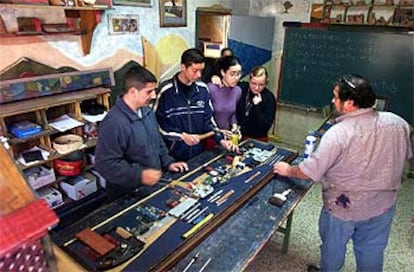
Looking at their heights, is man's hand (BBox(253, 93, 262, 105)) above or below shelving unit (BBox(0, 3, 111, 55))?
below

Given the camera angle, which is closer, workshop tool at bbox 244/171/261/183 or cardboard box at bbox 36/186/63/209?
workshop tool at bbox 244/171/261/183

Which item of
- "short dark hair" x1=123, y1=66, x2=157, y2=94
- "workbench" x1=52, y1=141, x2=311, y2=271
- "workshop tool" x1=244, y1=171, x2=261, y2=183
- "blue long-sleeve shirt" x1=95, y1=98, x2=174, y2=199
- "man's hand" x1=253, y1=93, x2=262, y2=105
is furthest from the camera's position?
"man's hand" x1=253, y1=93, x2=262, y2=105

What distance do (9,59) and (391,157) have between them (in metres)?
2.53

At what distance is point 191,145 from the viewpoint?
236 cm

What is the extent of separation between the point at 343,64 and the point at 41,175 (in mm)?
3641

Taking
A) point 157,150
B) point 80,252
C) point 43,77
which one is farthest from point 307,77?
point 80,252

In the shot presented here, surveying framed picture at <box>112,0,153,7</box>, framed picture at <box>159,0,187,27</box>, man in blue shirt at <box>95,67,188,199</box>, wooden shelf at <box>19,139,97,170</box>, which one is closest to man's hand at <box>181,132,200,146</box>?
man in blue shirt at <box>95,67,188,199</box>

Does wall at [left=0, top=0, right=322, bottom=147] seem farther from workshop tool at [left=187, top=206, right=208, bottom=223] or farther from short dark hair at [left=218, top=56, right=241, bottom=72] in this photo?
workshop tool at [left=187, top=206, right=208, bottom=223]

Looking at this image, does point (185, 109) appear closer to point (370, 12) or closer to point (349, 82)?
point (349, 82)

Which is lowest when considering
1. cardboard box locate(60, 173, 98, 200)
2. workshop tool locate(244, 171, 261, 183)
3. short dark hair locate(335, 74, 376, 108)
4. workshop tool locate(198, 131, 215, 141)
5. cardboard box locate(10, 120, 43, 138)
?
cardboard box locate(60, 173, 98, 200)

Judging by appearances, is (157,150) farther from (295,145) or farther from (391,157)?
(295,145)

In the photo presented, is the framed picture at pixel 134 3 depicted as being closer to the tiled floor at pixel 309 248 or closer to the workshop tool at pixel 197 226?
the workshop tool at pixel 197 226

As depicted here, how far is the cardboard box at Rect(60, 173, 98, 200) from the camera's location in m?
2.71

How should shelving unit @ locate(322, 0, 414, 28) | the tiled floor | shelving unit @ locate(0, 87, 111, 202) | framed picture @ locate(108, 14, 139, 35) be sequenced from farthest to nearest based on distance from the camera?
shelving unit @ locate(322, 0, 414, 28), framed picture @ locate(108, 14, 139, 35), the tiled floor, shelving unit @ locate(0, 87, 111, 202)
